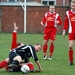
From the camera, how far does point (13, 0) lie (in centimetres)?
5441

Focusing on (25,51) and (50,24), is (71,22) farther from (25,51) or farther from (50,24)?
(25,51)

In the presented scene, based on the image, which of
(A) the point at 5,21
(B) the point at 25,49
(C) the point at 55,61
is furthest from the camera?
(A) the point at 5,21

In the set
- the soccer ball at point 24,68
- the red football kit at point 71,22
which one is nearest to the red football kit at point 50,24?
the red football kit at point 71,22

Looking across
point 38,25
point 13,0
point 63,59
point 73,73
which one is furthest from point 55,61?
point 13,0

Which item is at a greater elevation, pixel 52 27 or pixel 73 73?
pixel 52 27

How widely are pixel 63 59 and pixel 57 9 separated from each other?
2601cm

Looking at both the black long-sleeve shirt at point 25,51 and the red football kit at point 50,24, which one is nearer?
the black long-sleeve shirt at point 25,51

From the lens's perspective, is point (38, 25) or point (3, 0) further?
point (3, 0)

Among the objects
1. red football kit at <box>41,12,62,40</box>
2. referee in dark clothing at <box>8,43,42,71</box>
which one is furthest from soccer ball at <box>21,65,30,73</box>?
red football kit at <box>41,12,62,40</box>

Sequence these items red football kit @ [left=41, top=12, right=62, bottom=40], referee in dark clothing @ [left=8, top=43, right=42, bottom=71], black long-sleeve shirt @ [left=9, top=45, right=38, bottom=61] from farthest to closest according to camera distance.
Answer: red football kit @ [left=41, top=12, right=62, bottom=40], black long-sleeve shirt @ [left=9, top=45, right=38, bottom=61], referee in dark clothing @ [left=8, top=43, right=42, bottom=71]

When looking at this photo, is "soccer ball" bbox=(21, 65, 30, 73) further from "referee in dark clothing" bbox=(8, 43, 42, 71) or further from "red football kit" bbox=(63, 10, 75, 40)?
"red football kit" bbox=(63, 10, 75, 40)

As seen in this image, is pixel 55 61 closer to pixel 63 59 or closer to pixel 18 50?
pixel 63 59

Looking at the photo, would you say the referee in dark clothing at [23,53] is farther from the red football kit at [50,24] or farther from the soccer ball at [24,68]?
the red football kit at [50,24]

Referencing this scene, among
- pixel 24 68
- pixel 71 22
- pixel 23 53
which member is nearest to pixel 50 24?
pixel 71 22
